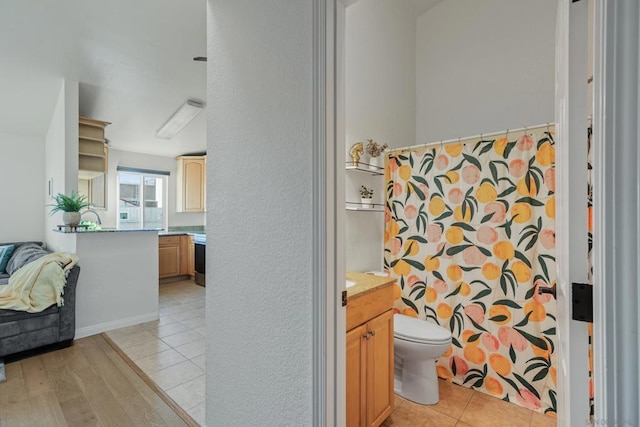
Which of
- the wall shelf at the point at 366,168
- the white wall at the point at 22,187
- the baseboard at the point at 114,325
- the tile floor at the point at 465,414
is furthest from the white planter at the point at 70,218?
the tile floor at the point at 465,414

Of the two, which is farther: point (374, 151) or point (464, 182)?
point (374, 151)

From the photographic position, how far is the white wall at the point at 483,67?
2686 millimetres

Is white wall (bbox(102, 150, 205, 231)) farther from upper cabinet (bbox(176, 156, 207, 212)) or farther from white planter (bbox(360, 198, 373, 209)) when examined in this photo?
white planter (bbox(360, 198, 373, 209))

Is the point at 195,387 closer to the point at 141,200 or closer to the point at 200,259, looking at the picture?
the point at 200,259

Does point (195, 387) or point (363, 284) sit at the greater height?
point (363, 284)

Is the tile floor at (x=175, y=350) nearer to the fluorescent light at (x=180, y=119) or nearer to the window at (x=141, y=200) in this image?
the window at (x=141, y=200)

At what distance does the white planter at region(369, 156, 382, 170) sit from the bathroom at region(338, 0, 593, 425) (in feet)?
0.20

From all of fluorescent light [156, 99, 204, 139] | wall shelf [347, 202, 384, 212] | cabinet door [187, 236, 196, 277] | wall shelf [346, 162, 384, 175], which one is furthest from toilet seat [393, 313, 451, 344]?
cabinet door [187, 236, 196, 277]

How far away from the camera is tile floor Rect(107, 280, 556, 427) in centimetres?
175

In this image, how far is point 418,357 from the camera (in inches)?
72.7

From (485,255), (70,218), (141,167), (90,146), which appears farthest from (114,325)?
(485,255)

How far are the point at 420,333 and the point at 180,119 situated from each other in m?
3.76

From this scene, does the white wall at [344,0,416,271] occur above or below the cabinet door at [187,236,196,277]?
above

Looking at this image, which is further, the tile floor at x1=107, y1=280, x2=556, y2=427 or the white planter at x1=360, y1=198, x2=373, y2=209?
the white planter at x1=360, y1=198, x2=373, y2=209
